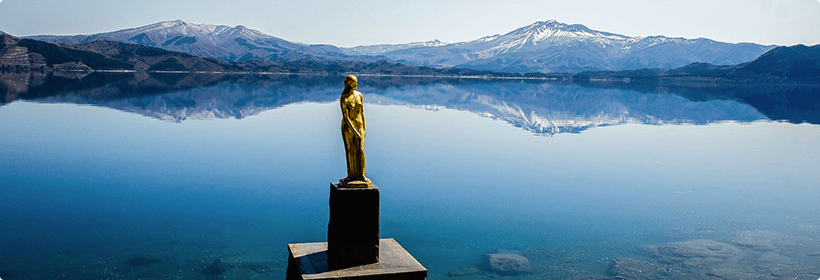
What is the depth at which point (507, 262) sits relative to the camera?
1623 cm

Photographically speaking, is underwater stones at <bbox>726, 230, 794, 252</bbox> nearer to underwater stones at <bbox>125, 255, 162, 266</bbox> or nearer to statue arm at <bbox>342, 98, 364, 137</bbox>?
statue arm at <bbox>342, 98, 364, 137</bbox>

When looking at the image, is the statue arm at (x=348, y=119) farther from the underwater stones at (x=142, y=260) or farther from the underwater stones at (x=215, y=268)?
the underwater stones at (x=142, y=260)

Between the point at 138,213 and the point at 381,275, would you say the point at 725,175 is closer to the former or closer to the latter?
the point at 381,275

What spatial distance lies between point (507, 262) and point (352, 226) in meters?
5.80

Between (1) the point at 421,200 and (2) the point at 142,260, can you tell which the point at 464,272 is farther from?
(2) the point at 142,260

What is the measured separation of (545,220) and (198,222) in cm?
1133

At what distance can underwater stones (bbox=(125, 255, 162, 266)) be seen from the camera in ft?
49.2

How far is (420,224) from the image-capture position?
1934 centimetres

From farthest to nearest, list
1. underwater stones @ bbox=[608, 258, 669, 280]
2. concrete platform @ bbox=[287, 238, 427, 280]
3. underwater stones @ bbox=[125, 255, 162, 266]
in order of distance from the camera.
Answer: underwater stones @ bbox=[608, 258, 669, 280] → underwater stones @ bbox=[125, 255, 162, 266] → concrete platform @ bbox=[287, 238, 427, 280]

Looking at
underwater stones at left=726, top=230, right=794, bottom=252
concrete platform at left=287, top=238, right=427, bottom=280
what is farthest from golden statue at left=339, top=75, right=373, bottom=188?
underwater stones at left=726, top=230, right=794, bottom=252

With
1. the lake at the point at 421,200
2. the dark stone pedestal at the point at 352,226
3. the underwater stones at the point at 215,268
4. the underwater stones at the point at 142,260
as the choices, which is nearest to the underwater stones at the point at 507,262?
the lake at the point at 421,200

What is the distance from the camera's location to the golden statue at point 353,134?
40.0 ft

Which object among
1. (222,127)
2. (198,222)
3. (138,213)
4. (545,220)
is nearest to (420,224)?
(545,220)

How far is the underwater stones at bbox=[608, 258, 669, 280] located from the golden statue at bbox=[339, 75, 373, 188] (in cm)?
766
